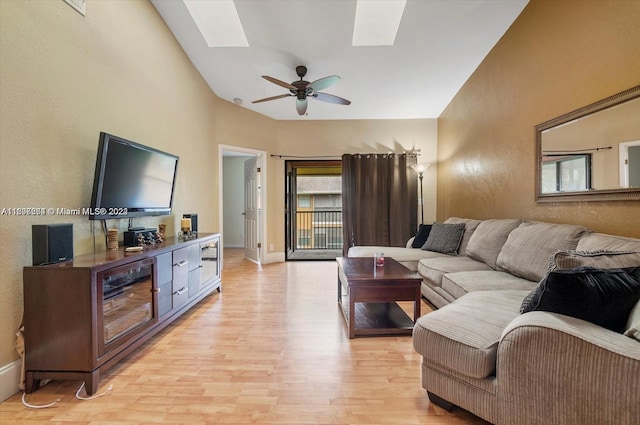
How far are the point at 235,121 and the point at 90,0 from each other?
259 centimetres

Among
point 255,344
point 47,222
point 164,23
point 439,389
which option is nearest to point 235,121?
point 164,23

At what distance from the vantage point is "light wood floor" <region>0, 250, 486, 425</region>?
1384mm

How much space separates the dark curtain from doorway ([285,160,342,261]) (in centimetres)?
57

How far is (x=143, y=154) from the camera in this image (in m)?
2.45

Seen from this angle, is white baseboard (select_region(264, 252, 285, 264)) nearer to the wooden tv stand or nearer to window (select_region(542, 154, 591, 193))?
the wooden tv stand

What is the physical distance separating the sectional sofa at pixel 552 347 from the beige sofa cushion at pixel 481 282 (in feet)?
1.07

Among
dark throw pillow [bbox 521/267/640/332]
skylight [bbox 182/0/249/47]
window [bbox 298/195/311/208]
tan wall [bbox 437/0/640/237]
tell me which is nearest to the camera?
dark throw pillow [bbox 521/267/640/332]

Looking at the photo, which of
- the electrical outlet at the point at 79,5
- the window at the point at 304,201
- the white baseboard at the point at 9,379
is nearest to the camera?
the white baseboard at the point at 9,379

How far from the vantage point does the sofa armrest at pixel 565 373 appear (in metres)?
0.94

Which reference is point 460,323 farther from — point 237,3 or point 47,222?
point 237,3

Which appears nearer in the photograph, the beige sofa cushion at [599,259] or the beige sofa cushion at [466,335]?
the beige sofa cushion at [466,335]

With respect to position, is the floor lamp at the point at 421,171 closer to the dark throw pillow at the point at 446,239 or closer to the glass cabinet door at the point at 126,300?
the dark throw pillow at the point at 446,239

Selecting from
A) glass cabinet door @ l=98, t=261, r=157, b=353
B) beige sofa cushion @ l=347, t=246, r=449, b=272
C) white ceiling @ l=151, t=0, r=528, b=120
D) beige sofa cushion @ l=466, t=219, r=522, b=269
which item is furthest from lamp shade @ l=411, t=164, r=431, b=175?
glass cabinet door @ l=98, t=261, r=157, b=353

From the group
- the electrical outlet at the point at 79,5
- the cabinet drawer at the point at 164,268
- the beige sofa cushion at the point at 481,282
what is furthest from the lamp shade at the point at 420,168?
the electrical outlet at the point at 79,5
